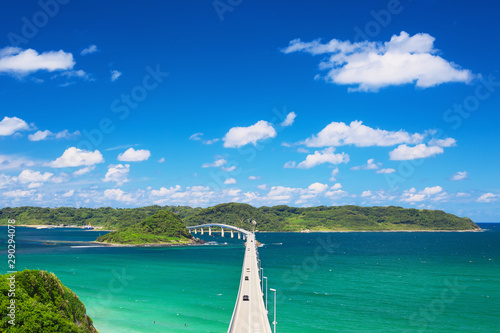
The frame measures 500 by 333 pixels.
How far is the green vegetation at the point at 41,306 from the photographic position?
2995cm

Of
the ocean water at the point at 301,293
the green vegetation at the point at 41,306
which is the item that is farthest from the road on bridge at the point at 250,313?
the green vegetation at the point at 41,306

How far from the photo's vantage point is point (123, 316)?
59.4 meters

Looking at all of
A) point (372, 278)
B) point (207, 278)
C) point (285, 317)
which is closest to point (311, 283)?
point (372, 278)

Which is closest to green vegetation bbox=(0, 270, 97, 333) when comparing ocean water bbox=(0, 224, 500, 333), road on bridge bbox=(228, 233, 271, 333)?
ocean water bbox=(0, 224, 500, 333)

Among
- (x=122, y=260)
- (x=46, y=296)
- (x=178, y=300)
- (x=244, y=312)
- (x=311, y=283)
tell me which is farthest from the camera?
(x=122, y=260)

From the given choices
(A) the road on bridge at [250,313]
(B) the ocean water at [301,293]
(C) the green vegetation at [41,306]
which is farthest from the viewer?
(B) the ocean water at [301,293]

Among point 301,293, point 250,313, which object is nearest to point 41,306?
point 250,313

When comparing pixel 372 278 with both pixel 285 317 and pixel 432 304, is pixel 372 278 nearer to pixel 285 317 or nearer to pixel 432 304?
pixel 432 304

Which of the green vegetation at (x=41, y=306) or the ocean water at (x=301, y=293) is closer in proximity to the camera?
the green vegetation at (x=41, y=306)

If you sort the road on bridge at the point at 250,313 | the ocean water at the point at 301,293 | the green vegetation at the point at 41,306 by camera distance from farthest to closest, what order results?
the ocean water at the point at 301,293, the road on bridge at the point at 250,313, the green vegetation at the point at 41,306

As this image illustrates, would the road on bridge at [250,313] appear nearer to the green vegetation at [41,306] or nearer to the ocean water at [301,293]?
the ocean water at [301,293]

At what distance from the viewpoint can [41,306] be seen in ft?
107

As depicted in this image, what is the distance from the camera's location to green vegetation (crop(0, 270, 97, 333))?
2995cm

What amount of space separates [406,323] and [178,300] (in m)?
39.0
